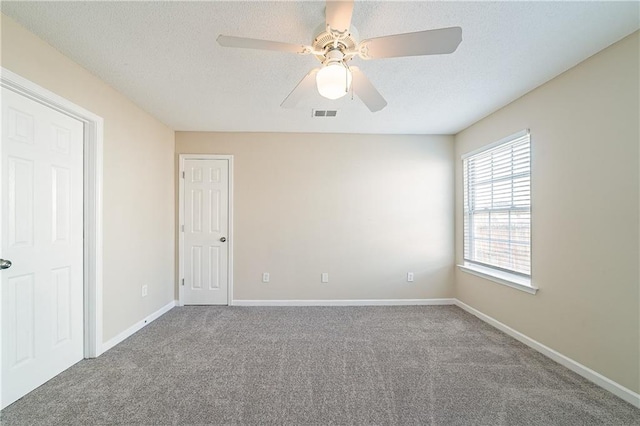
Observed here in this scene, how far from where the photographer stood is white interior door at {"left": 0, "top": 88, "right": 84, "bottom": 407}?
188cm

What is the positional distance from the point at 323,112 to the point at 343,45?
66.8 inches

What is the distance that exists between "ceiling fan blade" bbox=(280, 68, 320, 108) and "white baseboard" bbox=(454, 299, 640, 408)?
288cm

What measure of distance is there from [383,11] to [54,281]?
297 cm

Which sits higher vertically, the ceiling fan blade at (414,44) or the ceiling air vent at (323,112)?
the ceiling air vent at (323,112)

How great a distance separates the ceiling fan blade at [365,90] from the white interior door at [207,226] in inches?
102

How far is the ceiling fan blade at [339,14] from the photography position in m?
1.26

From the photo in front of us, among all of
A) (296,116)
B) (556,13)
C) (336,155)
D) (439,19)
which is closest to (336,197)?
(336,155)

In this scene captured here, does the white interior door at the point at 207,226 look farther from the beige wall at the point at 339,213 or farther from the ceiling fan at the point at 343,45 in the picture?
the ceiling fan at the point at 343,45

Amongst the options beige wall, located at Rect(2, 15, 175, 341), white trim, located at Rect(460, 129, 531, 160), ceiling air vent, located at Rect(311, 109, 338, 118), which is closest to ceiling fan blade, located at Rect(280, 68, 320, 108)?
ceiling air vent, located at Rect(311, 109, 338, 118)

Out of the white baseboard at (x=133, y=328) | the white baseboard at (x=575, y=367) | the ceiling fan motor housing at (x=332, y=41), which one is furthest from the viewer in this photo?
the white baseboard at (x=133, y=328)

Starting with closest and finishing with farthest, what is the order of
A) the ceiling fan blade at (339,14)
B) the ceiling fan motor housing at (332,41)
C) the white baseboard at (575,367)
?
the ceiling fan blade at (339,14) < the ceiling fan motor housing at (332,41) < the white baseboard at (575,367)

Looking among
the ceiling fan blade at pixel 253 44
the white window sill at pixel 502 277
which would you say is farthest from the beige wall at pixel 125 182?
the white window sill at pixel 502 277

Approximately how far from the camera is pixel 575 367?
7.44 ft

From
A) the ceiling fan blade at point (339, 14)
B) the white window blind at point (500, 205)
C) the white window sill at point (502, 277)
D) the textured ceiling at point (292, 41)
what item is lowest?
the white window sill at point (502, 277)
